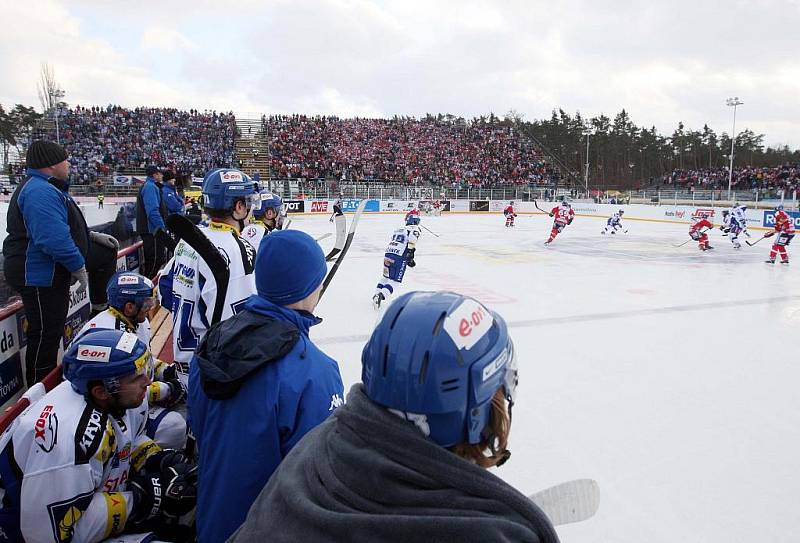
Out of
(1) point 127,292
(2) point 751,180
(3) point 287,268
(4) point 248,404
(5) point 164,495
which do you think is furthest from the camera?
(2) point 751,180

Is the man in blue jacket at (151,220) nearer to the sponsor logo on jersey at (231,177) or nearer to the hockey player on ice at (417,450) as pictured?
the sponsor logo on jersey at (231,177)

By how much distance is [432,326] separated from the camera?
2.64 ft

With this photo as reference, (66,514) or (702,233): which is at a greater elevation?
(702,233)

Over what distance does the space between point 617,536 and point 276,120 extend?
36782 mm

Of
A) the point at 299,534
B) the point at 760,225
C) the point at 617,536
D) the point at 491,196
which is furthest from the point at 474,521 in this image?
the point at 491,196

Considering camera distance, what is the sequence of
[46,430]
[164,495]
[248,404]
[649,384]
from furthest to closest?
[649,384] → [164,495] → [46,430] → [248,404]

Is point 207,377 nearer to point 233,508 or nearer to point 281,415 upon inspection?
point 281,415

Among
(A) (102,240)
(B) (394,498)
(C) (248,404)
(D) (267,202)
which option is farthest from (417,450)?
(D) (267,202)

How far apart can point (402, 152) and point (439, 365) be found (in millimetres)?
37395

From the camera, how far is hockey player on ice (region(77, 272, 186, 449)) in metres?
2.71

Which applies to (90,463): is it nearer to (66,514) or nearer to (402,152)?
(66,514)

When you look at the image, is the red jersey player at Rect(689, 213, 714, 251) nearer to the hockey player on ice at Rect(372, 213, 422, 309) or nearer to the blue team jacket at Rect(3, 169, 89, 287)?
the hockey player on ice at Rect(372, 213, 422, 309)

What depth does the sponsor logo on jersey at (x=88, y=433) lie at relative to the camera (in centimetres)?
172

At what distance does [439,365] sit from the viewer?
31.1 inches
